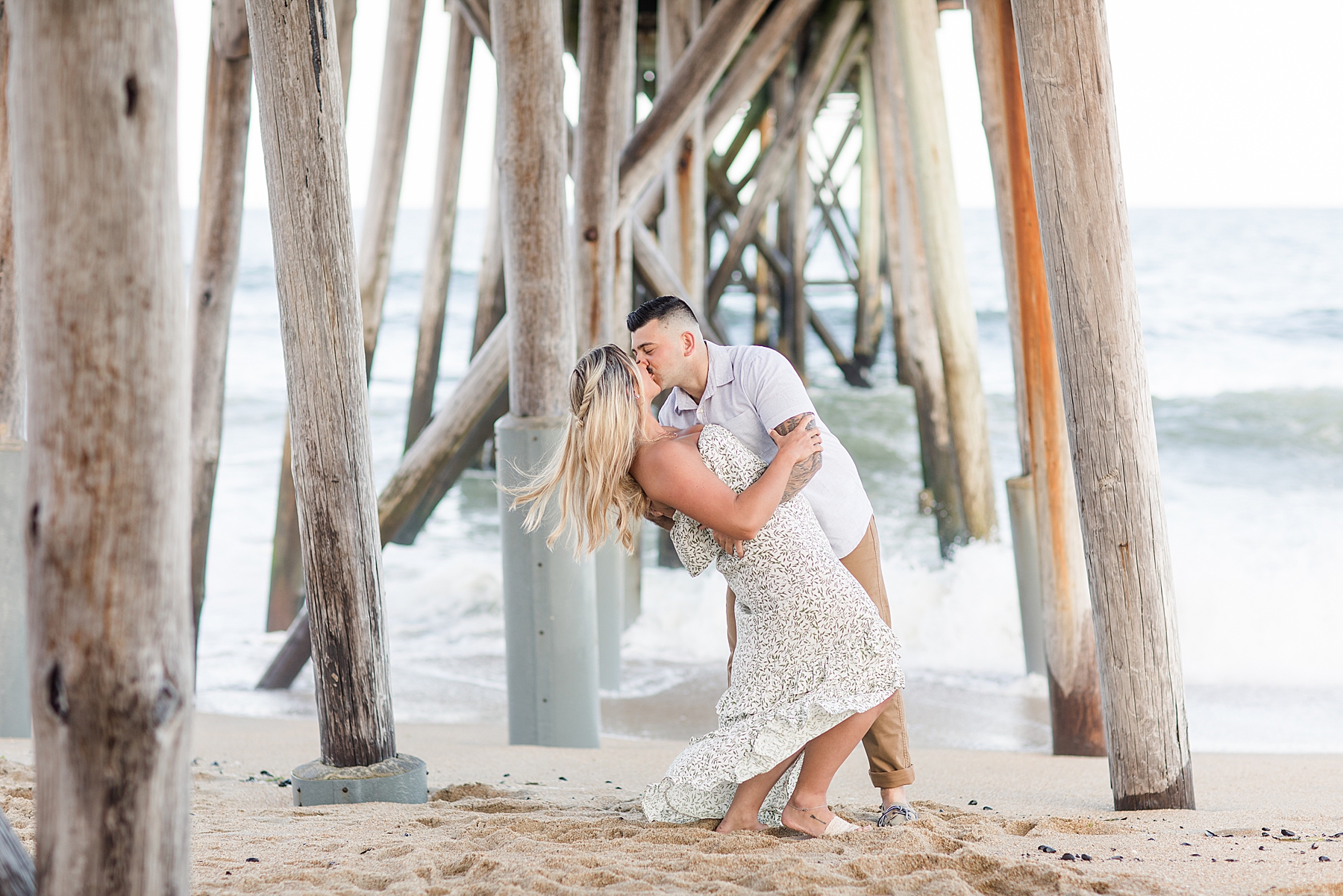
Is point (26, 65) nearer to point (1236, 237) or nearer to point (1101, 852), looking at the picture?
point (1101, 852)

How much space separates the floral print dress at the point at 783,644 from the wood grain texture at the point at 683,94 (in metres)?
2.20

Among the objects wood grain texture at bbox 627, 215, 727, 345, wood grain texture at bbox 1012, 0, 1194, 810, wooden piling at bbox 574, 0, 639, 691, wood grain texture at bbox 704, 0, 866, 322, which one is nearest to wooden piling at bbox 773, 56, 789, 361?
wood grain texture at bbox 704, 0, 866, 322

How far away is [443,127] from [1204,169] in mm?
27775

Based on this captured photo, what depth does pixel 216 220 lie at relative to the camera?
14.8ft

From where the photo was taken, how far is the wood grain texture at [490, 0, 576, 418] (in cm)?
334

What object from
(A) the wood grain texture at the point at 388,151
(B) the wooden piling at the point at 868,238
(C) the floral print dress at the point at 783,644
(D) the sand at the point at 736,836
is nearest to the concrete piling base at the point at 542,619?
(D) the sand at the point at 736,836

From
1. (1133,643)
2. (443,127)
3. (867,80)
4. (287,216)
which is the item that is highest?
(867,80)

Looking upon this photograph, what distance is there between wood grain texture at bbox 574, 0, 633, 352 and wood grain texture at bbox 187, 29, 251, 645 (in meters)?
1.34

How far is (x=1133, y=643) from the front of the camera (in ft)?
8.76

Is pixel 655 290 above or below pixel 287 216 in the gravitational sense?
above

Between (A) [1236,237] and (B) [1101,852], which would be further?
(A) [1236,237]

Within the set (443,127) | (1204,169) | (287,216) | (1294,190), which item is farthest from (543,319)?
(1294,190)

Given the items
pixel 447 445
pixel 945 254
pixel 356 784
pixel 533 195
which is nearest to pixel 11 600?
pixel 447 445

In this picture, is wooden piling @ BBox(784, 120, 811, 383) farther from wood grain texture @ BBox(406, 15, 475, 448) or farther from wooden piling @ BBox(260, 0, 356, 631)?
wooden piling @ BBox(260, 0, 356, 631)
